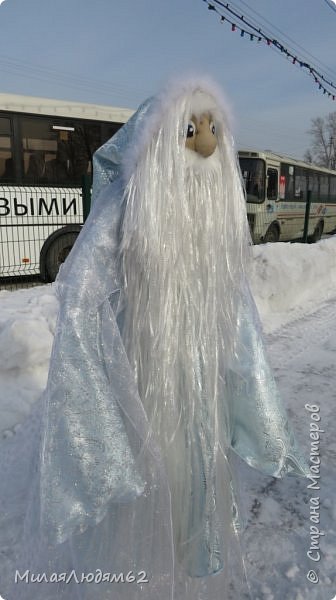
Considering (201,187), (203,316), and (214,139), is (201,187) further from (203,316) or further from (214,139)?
(203,316)

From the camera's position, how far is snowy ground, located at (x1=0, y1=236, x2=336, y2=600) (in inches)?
63.9

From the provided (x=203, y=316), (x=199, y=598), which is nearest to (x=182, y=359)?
(x=203, y=316)

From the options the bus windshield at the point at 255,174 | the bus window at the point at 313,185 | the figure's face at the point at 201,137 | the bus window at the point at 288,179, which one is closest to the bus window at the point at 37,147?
the bus windshield at the point at 255,174

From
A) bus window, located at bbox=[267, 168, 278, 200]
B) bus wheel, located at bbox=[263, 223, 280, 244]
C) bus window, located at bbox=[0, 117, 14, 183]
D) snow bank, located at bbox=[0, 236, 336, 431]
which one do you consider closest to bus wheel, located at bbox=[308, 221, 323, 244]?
bus wheel, located at bbox=[263, 223, 280, 244]

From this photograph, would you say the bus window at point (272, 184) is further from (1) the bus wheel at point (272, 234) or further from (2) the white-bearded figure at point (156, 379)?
(2) the white-bearded figure at point (156, 379)

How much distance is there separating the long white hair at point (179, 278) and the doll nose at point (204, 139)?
3 centimetres

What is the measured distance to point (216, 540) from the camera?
1.39m

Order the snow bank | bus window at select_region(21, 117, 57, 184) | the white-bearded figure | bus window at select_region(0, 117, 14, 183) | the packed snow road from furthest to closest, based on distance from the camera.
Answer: bus window at select_region(21, 117, 57, 184)
bus window at select_region(0, 117, 14, 183)
the snow bank
the packed snow road
the white-bearded figure

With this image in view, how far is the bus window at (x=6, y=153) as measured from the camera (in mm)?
5645

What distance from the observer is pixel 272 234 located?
10469 millimetres

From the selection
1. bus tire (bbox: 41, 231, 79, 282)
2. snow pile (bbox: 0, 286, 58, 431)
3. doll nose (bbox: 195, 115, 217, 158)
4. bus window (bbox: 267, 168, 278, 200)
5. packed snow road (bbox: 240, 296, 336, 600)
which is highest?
bus window (bbox: 267, 168, 278, 200)

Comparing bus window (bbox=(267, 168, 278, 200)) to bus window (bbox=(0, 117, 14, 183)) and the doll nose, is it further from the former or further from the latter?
the doll nose

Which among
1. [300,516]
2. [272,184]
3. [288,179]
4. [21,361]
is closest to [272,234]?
[272,184]

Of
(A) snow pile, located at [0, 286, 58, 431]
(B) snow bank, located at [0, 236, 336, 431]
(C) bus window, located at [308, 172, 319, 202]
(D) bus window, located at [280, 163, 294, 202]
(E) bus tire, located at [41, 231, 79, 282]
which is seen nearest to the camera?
(A) snow pile, located at [0, 286, 58, 431]
